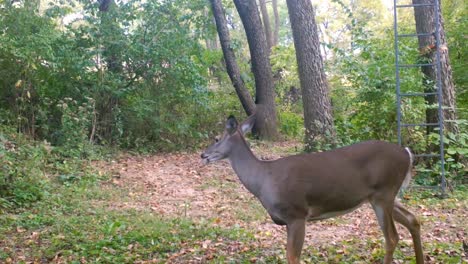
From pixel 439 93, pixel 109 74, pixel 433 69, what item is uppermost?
pixel 109 74

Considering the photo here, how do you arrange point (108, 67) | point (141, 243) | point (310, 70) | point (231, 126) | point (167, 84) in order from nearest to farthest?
point (231, 126) < point (141, 243) < point (310, 70) < point (108, 67) < point (167, 84)

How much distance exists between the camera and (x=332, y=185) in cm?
528

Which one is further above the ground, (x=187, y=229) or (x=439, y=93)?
(x=439, y=93)

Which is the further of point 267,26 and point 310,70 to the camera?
point 267,26

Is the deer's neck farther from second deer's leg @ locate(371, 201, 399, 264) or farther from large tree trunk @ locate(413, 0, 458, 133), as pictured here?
large tree trunk @ locate(413, 0, 458, 133)

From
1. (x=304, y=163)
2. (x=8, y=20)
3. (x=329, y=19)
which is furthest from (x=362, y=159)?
(x=329, y=19)

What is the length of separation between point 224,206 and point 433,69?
481cm

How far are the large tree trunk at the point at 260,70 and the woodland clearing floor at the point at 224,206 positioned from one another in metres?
2.80

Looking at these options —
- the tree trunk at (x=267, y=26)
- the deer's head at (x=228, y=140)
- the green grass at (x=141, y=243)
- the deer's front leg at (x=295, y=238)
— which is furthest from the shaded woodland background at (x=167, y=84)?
the tree trunk at (x=267, y=26)

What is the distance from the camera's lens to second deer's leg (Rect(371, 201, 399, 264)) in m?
5.40

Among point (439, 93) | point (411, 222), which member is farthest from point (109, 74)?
point (411, 222)

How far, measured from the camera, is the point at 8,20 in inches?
485

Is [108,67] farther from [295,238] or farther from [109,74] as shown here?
[295,238]

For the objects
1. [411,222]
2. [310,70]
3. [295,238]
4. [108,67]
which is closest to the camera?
[295,238]
